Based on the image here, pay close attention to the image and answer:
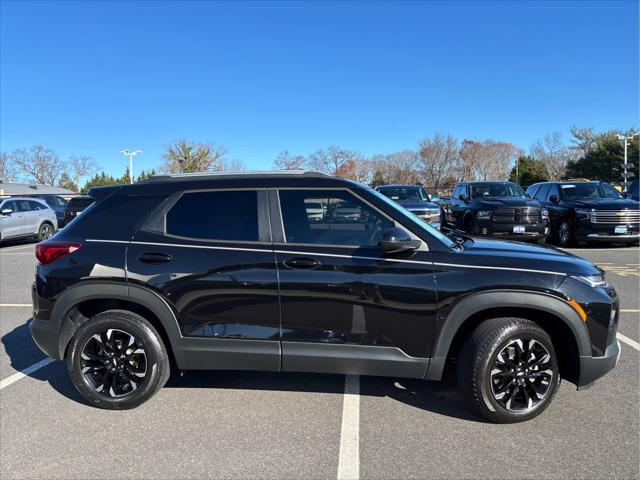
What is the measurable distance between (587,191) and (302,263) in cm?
1299

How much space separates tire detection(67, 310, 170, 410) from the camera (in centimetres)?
348

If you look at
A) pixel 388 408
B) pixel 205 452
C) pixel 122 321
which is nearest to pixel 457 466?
pixel 388 408

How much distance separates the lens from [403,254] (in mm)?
3213

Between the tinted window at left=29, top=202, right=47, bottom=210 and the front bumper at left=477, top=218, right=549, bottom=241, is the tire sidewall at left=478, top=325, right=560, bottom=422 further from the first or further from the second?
the tinted window at left=29, top=202, right=47, bottom=210

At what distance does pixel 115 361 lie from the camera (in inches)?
138

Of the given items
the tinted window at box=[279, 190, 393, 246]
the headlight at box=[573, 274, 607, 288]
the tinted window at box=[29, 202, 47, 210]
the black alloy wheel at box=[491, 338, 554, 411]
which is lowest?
the black alloy wheel at box=[491, 338, 554, 411]

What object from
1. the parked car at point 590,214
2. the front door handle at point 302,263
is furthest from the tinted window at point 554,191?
the front door handle at point 302,263

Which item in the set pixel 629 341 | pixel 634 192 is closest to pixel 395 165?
pixel 634 192

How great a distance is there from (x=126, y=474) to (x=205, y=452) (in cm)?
48

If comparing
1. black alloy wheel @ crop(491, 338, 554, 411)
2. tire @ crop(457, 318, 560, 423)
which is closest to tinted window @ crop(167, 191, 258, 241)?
tire @ crop(457, 318, 560, 423)

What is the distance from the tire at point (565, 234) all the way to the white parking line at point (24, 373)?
1281cm

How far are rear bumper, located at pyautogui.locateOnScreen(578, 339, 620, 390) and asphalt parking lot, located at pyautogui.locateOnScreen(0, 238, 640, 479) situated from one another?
0.34 meters

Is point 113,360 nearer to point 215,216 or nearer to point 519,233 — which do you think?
point 215,216

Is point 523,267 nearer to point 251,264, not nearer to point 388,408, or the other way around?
point 388,408
